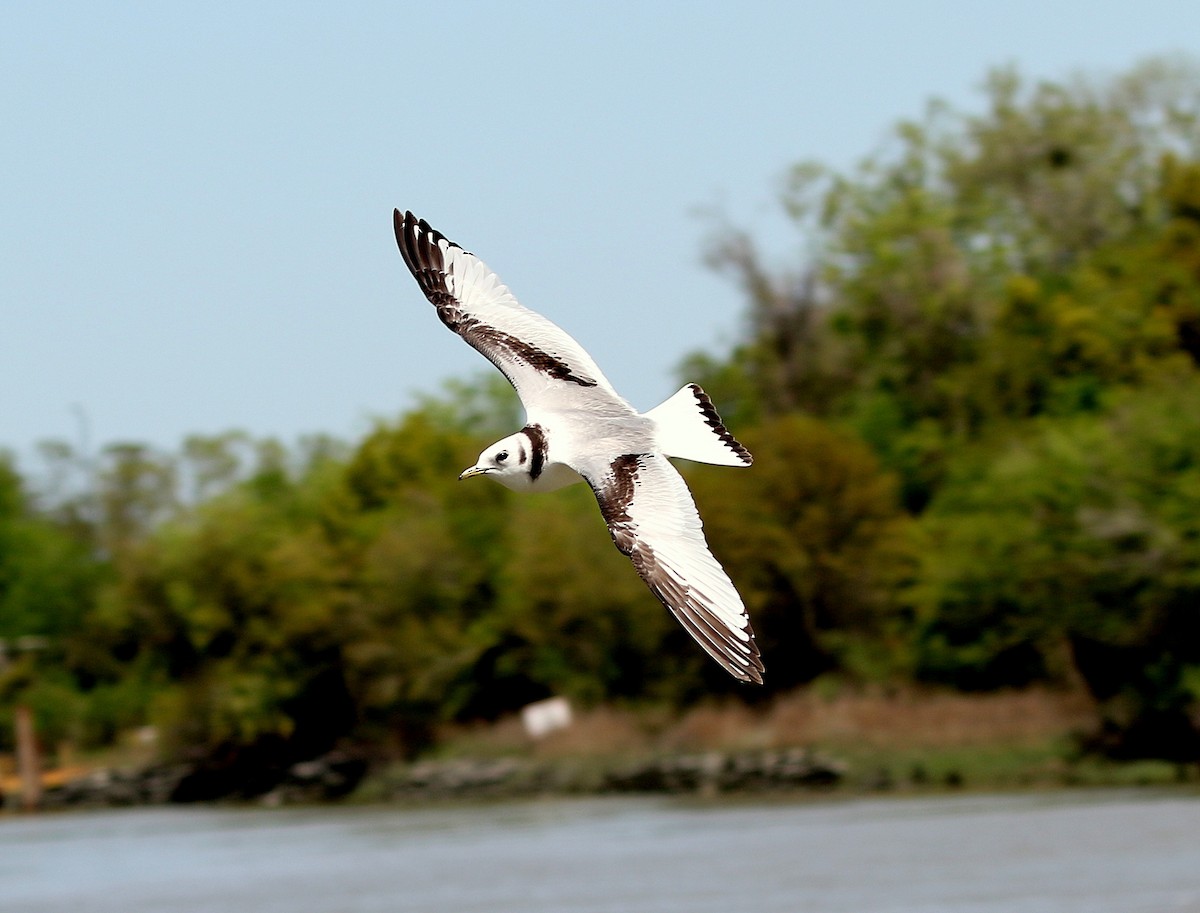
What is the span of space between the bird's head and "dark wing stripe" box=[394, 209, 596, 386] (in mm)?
786

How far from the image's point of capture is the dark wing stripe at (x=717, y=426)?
10727 millimetres

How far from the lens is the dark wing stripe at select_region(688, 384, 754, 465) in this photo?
10727 mm

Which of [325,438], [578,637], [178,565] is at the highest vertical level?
[325,438]

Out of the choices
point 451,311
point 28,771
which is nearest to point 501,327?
point 451,311

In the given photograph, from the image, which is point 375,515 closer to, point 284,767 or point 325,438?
point 284,767

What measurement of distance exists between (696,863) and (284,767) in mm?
21504

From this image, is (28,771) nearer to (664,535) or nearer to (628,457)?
(628,457)

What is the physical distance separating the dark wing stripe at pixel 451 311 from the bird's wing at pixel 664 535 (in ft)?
3.15

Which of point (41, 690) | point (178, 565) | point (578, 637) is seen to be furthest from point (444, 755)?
point (41, 690)

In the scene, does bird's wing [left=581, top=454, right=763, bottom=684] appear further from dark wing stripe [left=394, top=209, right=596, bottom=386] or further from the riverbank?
the riverbank

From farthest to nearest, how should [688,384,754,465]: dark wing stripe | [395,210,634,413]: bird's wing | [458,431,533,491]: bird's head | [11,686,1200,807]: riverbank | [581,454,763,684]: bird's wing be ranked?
1. [11,686,1200,807]: riverbank
2. [395,210,634,413]: bird's wing
3. [458,431,533,491]: bird's head
4. [688,384,754,465]: dark wing stripe
5. [581,454,763,684]: bird's wing

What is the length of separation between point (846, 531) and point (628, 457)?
3418 cm

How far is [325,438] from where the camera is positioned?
3177 inches

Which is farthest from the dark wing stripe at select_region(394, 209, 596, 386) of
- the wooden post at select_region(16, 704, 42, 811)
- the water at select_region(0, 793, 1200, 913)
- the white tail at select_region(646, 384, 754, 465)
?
the wooden post at select_region(16, 704, 42, 811)
